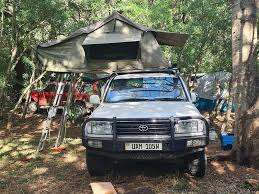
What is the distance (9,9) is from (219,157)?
9.36 m

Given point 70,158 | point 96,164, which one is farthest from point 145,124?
point 70,158

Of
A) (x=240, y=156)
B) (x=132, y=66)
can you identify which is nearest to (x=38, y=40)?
(x=132, y=66)

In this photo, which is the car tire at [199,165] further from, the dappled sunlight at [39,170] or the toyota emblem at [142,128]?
the dappled sunlight at [39,170]

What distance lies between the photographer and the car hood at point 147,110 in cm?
744

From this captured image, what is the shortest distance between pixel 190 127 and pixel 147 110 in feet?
2.68

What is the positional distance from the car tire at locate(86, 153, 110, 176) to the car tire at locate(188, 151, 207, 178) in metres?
1.55

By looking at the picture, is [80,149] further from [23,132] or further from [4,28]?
[4,28]

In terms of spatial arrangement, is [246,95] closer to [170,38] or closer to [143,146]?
[143,146]

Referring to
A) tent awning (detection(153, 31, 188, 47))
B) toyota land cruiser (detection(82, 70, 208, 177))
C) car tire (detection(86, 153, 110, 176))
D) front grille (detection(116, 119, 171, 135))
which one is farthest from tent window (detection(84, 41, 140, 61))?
front grille (detection(116, 119, 171, 135))

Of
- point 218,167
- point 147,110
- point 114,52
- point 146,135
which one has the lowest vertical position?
point 218,167

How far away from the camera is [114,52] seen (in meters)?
11.6

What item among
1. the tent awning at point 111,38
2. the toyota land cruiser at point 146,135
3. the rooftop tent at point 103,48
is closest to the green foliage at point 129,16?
the rooftop tent at point 103,48

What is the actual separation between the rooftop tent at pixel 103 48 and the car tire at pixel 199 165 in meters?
3.83

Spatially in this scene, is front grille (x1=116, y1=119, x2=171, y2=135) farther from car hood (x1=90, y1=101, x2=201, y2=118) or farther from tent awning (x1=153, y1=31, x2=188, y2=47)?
tent awning (x1=153, y1=31, x2=188, y2=47)
